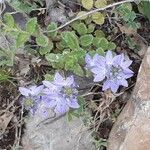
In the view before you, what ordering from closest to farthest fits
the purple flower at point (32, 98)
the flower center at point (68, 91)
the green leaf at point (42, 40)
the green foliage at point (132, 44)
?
the flower center at point (68, 91) < the purple flower at point (32, 98) < the green leaf at point (42, 40) < the green foliage at point (132, 44)

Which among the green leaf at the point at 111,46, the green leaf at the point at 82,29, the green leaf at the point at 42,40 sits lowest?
the green leaf at the point at 111,46

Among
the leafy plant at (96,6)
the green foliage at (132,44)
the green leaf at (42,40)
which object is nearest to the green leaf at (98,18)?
the leafy plant at (96,6)

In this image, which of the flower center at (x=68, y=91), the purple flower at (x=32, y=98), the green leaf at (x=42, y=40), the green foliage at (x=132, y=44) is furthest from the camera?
the green foliage at (x=132, y=44)

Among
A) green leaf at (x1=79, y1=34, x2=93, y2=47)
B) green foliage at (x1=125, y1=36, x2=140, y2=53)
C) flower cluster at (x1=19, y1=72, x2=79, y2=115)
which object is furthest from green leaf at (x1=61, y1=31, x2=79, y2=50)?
green foliage at (x1=125, y1=36, x2=140, y2=53)

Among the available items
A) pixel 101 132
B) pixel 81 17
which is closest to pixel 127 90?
pixel 101 132

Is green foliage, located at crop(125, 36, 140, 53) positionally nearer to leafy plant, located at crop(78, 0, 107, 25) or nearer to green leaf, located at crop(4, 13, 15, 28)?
leafy plant, located at crop(78, 0, 107, 25)

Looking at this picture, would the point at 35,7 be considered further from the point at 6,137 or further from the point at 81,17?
the point at 6,137

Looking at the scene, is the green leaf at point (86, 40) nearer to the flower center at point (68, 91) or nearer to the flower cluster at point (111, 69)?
the flower cluster at point (111, 69)
